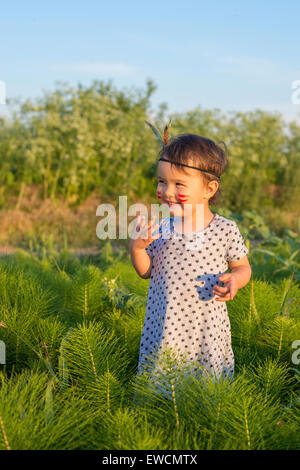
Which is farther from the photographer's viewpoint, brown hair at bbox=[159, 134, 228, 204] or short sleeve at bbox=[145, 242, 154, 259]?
short sleeve at bbox=[145, 242, 154, 259]

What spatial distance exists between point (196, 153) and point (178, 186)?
0.13 metres

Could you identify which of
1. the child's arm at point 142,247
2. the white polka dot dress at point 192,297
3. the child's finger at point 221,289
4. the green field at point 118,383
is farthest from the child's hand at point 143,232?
the green field at point 118,383

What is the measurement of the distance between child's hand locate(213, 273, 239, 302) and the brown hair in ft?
1.15

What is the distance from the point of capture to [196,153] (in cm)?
159

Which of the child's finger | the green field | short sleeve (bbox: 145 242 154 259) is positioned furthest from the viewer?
short sleeve (bbox: 145 242 154 259)

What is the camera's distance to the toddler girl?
159cm

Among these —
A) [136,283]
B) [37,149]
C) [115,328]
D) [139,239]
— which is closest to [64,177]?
[37,149]

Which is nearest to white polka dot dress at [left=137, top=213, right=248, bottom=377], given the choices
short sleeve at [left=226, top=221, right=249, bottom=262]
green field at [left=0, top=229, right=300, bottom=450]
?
short sleeve at [left=226, top=221, right=249, bottom=262]

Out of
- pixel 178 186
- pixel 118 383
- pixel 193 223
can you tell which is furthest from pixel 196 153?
pixel 118 383

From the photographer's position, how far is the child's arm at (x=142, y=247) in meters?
1.52

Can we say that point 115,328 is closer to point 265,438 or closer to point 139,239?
point 139,239

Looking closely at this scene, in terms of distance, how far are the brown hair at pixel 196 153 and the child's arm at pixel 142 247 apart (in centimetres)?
24

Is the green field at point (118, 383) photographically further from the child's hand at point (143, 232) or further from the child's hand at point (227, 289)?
the child's hand at point (143, 232)

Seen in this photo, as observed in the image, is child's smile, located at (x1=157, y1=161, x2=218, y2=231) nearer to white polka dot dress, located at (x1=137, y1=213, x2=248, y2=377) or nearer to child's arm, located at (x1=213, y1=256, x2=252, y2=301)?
white polka dot dress, located at (x1=137, y1=213, x2=248, y2=377)
